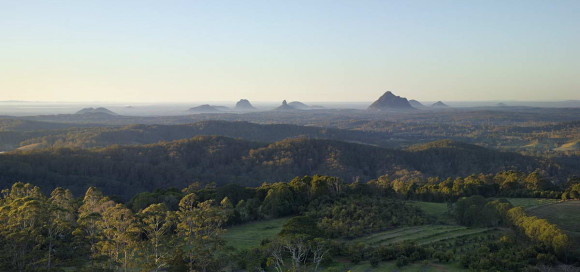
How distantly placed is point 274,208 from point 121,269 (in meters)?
28.0

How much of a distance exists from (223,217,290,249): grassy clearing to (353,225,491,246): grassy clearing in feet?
33.1

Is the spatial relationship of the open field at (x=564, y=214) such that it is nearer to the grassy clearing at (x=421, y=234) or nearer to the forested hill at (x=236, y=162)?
the grassy clearing at (x=421, y=234)

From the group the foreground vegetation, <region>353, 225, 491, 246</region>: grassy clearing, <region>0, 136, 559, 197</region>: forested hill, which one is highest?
the foreground vegetation

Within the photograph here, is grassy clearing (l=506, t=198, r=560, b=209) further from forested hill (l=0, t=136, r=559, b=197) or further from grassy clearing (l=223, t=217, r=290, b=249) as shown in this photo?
forested hill (l=0, t=136, r=559, b=197)

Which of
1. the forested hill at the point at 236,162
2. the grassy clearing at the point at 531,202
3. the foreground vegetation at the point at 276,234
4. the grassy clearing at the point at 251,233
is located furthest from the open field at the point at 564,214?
the forested hill at the point at 236,162

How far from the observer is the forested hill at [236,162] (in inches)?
3725

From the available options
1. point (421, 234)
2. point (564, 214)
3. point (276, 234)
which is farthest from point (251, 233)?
point (564, 214)

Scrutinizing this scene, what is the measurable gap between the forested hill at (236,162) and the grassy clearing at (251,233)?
5342cm

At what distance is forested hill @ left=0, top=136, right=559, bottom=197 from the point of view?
9462 centimetres

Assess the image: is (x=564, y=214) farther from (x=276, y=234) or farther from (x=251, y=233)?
(x=251, y=233)

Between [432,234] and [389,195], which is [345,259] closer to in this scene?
[432,234]

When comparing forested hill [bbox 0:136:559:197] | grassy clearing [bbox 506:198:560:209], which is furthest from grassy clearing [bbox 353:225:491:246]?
forested hill [bbox 0:136:559:197]

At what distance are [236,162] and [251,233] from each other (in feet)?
278

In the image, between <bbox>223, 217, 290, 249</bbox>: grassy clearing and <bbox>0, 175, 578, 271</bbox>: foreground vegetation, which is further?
<bbox>223, 217, 290, 249</bbox>: grassy clearing
